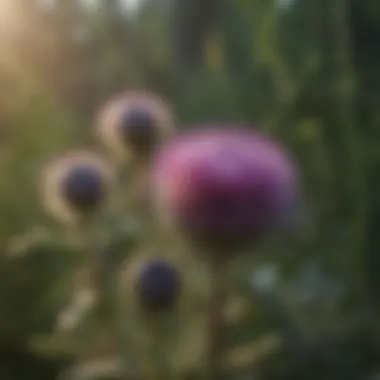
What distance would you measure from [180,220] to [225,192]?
26mm

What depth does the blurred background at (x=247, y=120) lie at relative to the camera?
0.54 meters

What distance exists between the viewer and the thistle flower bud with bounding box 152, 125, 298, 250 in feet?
1.51

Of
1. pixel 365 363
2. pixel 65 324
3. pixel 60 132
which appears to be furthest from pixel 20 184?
pixel 365 363

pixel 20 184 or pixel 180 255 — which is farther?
pixel 20 184

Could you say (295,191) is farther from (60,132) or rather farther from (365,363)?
(60,132)

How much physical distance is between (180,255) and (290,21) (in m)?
0.23

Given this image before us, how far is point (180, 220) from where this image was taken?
462 mm

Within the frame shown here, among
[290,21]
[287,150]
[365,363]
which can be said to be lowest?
[365,363]

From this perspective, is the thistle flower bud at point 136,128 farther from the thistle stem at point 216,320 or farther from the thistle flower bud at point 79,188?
the thistle stem at point 216,320

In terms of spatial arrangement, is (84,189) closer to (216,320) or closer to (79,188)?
(79,188)

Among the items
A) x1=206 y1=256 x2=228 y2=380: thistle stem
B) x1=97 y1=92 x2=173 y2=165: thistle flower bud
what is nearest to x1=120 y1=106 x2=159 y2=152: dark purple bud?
x1=97 y1=92 x2=173 y2=165: thistle flower bud

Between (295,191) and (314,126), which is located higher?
(314,126)

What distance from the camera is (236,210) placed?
461 mm

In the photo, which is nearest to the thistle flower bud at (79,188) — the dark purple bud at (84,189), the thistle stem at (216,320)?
the dark purple bud at (84,189)
